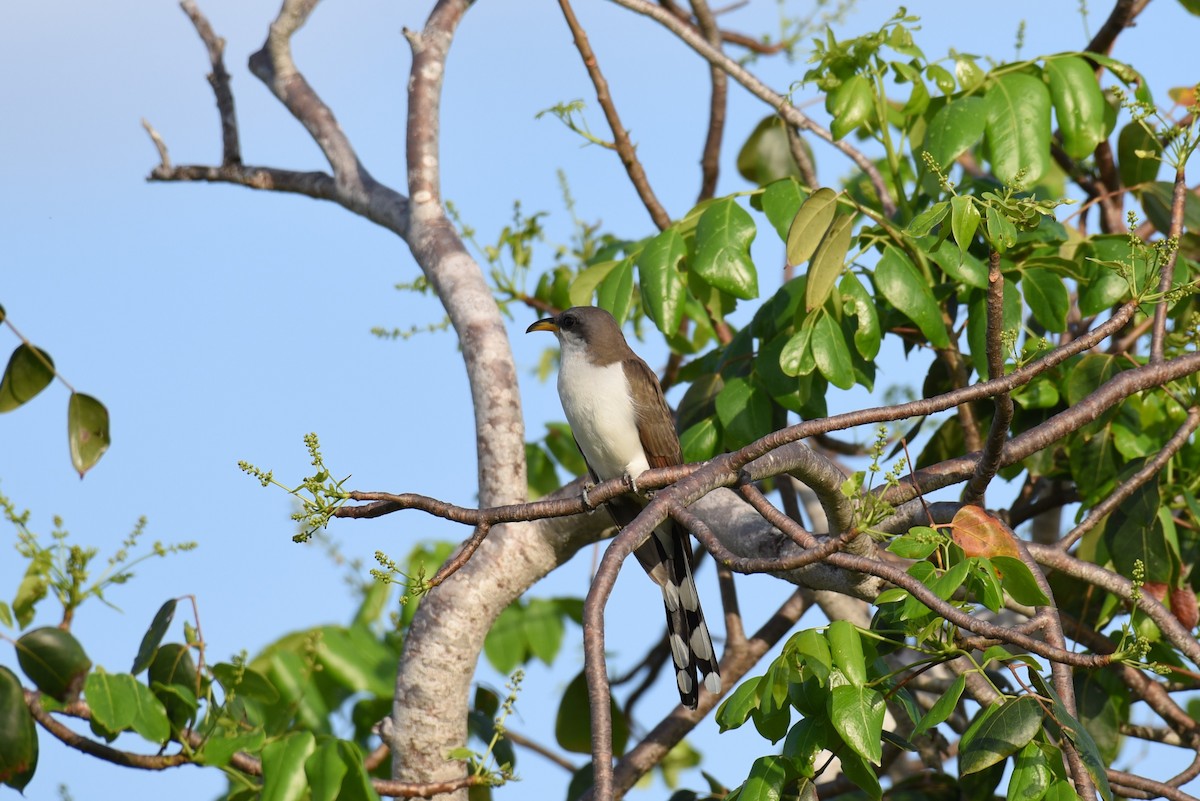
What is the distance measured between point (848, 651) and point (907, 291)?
128 centimetres

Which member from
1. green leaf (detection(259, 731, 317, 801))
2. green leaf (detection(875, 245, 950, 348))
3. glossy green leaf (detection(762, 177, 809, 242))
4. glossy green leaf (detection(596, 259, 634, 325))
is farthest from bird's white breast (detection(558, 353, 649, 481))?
green leaf (detection(259, 731, 317, 801))

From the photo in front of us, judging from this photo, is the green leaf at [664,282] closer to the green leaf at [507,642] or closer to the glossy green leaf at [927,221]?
the glossy green leaf at [927,221]

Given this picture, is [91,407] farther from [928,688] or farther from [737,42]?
[737,42]

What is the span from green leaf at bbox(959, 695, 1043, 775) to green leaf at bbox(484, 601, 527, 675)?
8.20 ft

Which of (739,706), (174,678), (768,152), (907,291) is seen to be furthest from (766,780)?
(768,152)

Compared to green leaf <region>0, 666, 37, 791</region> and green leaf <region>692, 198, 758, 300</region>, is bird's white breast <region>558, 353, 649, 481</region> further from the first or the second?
green leaf <region>0, 666, 37, 791</region>

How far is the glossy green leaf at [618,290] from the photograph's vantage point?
148 inches

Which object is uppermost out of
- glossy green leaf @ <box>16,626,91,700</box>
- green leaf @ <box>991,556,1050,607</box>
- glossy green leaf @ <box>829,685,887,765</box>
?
glossy green leaf @ <box>16,626,91,700</box>

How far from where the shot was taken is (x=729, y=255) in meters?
3.47

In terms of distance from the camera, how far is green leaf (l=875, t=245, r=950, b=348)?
128 inches

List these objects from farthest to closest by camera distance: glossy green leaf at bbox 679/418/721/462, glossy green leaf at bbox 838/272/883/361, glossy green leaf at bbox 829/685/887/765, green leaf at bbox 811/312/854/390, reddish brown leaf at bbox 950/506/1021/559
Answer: glossy green leaf at bbox 679/418/721/462 < glossy green leaf at bbox 838/272/883/361 < green leaf at bbox 811/312/854/390 < reddish brown leaf at bbox 950/506/1021/559 < glossy green leaf at bbox 829/685/887/765

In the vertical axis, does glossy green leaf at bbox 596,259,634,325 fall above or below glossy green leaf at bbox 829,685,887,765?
above

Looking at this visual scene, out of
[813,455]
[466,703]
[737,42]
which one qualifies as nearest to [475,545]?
[813,455]

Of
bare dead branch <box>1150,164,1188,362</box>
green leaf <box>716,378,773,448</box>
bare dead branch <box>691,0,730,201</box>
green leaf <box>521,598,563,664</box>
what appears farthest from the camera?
bare dead branch <box>691,0,730,201</box>
